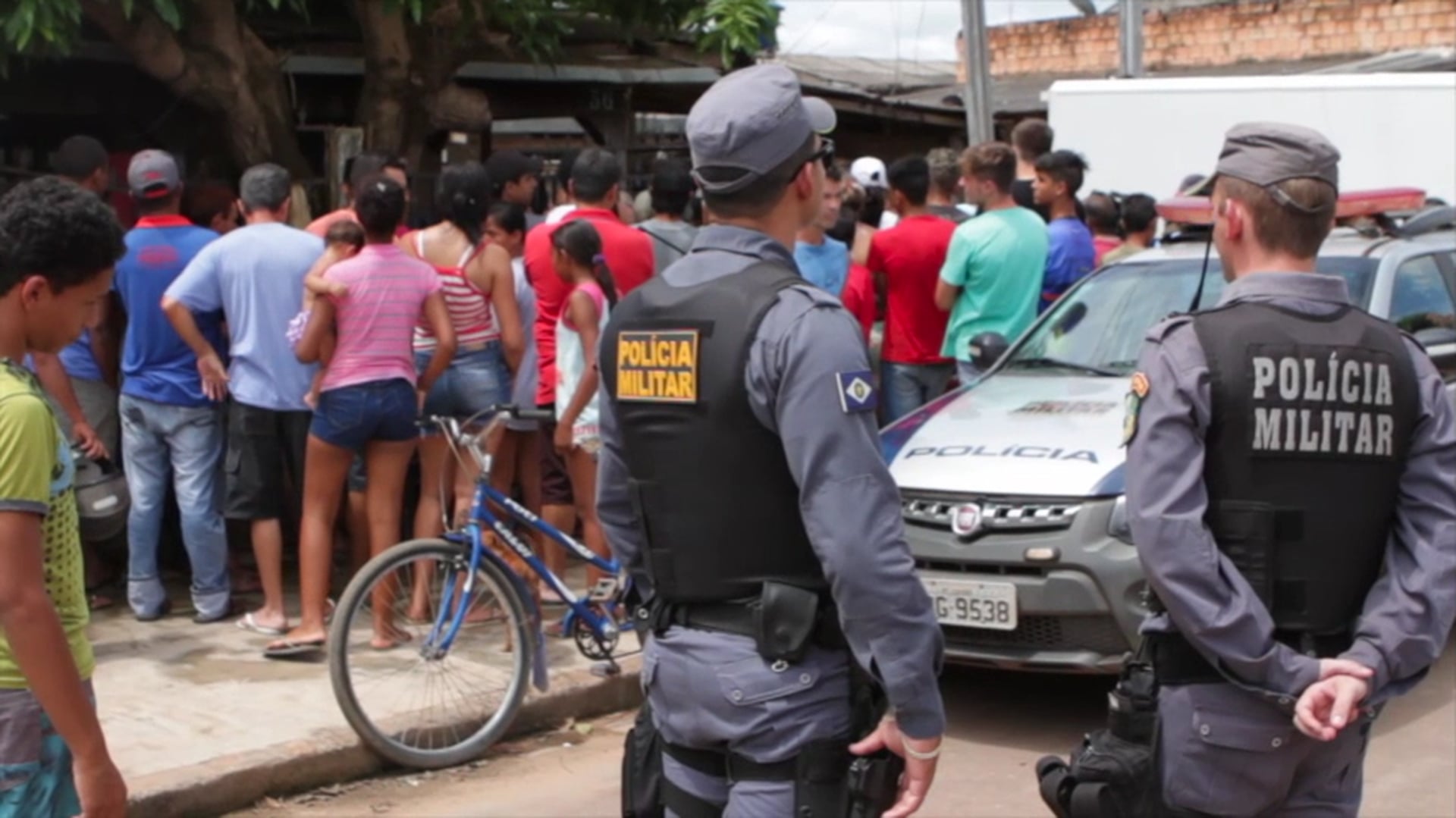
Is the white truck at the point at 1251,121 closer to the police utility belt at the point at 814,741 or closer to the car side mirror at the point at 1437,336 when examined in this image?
the car side mirror at the point at 1437,336

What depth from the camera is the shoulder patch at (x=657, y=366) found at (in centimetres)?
313

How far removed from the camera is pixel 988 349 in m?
7.87

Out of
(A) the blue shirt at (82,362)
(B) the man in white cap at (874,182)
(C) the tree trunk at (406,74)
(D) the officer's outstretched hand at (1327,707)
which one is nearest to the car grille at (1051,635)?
(D) the officer's outstretched hand at (1327,707)

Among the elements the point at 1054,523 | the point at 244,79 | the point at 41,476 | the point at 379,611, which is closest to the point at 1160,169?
the point at 244,79

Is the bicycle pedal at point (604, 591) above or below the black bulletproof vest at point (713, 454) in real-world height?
below

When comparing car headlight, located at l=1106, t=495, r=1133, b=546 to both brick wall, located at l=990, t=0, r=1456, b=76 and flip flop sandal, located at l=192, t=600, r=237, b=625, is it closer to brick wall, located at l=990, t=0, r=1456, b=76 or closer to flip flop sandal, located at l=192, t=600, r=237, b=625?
flip flop sandal, located at l=192, t=600, r=237, b=625

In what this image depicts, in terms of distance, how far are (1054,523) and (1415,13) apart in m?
18.4

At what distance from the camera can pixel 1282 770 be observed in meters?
3.20

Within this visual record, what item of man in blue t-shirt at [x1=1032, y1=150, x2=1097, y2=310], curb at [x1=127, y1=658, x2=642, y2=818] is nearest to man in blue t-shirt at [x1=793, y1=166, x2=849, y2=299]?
man in blue t-shirt at [x1=1032, y1=150, x2=1097, y2=310]

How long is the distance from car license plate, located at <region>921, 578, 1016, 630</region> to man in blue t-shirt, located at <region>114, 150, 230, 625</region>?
3064 mm

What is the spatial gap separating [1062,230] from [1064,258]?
0.18m

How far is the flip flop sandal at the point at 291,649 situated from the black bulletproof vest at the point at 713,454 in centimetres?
419

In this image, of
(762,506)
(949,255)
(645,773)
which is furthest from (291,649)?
(762,506)

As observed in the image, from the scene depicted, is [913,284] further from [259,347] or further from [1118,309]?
[259,347]
